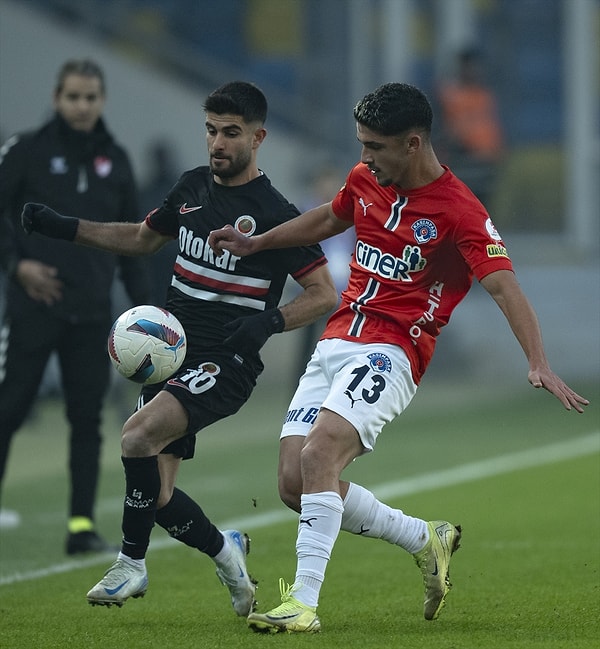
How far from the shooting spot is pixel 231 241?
20.5 ft

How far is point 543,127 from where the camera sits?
19453 millimetres

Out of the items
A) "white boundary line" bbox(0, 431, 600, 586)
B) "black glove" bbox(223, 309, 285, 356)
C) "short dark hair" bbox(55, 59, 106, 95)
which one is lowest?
"white boundary line" bbox(0, 431, 600, 586)

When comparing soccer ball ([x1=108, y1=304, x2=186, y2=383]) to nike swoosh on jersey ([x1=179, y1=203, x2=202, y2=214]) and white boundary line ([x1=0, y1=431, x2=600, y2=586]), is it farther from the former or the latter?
Result: white boundary line ([x1=0, y1=431, x2=600, y2=586])

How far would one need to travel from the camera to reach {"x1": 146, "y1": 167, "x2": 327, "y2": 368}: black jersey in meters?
6.42

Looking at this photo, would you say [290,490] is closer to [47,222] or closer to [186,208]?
[186,208]

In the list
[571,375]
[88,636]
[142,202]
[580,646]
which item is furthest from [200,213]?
[571,375]

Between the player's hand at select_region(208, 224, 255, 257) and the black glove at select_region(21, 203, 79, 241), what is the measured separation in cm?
71

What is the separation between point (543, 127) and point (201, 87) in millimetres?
4230

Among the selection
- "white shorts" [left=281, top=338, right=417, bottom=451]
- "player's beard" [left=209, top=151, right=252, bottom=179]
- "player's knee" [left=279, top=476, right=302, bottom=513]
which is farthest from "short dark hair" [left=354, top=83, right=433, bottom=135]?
"player's knee" [left=279, top=476, right=302, bottom=513]

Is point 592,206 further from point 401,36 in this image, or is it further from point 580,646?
point 580,646

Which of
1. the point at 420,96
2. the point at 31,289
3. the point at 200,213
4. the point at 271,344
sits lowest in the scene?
the point at 271,344

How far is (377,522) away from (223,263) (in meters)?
1.21

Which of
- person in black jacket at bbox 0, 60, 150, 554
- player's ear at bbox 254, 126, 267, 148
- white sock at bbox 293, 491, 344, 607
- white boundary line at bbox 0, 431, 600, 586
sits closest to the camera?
white sock at bbox 293, 491, 344, 607

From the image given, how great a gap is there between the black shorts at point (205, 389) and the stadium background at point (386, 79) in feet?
38.8
